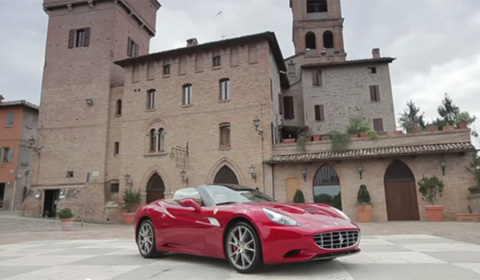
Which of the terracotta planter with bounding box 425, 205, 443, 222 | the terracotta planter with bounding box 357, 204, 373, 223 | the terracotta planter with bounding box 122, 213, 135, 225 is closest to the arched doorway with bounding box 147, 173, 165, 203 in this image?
the terracotta planter with bounding box 122, 213, 135, 225

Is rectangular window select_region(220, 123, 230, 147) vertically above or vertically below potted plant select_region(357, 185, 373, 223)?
above

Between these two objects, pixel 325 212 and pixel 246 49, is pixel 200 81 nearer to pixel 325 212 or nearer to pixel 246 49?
pixel 246 49

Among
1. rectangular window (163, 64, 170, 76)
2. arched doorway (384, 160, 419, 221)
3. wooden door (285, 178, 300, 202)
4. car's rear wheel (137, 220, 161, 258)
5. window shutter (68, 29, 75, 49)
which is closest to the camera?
car's rear wheel (137, 220, 161, 258)

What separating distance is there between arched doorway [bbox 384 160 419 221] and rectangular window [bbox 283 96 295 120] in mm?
11462

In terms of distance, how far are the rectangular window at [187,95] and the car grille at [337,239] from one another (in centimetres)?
1941

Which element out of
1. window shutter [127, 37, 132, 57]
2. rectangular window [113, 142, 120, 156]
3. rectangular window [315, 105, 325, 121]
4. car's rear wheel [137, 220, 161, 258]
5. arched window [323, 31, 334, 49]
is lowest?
car's rear wheel [137, 220, 161, 258]

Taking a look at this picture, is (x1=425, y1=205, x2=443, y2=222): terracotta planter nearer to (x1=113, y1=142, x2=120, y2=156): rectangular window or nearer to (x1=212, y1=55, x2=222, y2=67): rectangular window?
(x1=212, y1=55, x2=222, y2=67): rectangular window

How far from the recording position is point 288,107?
29.4 meters

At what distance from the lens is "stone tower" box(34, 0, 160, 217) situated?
993 inches

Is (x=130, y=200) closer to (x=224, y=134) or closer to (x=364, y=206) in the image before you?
(x=224, y=134)

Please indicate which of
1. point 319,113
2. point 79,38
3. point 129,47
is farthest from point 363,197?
point 79,38

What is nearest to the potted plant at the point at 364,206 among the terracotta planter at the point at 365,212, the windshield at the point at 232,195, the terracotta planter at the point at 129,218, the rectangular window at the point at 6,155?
the terracotta planter at the point at 365,212

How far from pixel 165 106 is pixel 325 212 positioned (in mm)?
19935

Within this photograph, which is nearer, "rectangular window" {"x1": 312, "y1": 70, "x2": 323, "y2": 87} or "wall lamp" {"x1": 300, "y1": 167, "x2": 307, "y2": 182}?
"wall lamp" {"x1": 300, "y1": 167, "x2": 307, "y2": 182}
